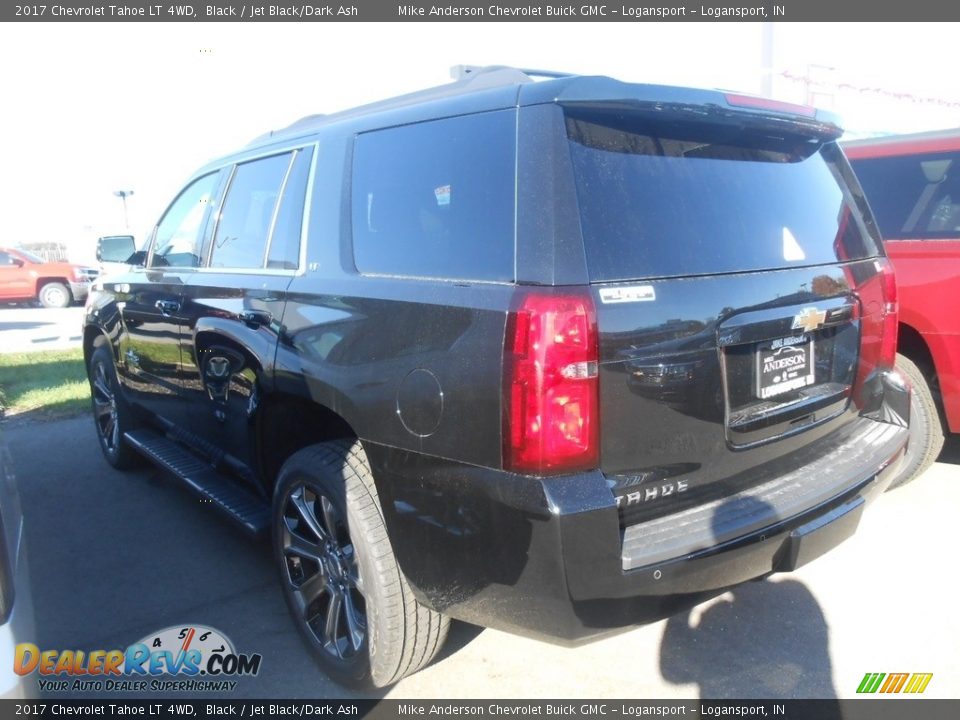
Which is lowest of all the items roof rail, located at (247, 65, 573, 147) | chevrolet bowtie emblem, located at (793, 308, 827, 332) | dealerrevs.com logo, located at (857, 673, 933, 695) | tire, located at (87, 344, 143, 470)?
dealerrevs.com logo, located at (857, 673, 933, 695)

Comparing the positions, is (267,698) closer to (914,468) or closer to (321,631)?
(321,631)

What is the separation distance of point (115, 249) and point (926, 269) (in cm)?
498

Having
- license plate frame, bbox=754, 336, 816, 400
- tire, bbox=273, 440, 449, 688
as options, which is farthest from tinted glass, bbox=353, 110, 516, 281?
license plate frame, bbox=754, 336, 816, 400

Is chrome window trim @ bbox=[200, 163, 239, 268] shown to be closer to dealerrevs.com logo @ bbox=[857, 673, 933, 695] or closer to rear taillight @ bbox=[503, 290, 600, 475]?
rear taillight @ bbox=[503, 290, 600, 475]

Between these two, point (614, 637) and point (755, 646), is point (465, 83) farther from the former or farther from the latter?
point (755, 646)

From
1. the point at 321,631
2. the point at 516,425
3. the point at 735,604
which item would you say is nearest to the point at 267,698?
the point at 321,631

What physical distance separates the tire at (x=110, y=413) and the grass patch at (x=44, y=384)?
6.06 feet

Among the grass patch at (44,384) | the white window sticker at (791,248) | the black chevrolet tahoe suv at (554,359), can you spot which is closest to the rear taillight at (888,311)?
the black chevrolet tahoe suv at (554,359)

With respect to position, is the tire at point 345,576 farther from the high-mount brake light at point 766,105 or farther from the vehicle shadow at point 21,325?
the vehicle shadow at point 21,325

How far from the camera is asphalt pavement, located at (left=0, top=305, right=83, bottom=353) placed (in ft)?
37.4

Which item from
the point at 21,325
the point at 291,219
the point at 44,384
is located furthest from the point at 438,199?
the point at 21,325

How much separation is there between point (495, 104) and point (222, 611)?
2.50 metres

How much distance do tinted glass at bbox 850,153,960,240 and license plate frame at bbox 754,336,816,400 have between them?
91.8 inches

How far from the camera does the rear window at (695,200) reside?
211cm
